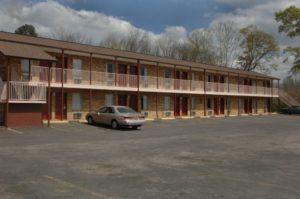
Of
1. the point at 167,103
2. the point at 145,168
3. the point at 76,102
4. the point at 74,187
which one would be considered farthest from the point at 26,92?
the point at 167,103

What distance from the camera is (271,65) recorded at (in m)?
68.6

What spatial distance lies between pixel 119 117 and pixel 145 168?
490 inches

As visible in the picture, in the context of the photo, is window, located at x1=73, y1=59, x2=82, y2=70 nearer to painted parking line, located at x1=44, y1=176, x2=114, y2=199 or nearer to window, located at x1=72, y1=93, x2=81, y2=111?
window, located at x1=72, y1=93, x2=81, y2=111

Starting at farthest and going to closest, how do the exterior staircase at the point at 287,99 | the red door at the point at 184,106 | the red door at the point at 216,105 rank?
1. the exterior staircase at the point at 287,99
2. the red door at the point at 216,105
3. the red door at the point at 184,106

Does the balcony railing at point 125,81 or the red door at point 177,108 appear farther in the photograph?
the red door at point 177,108

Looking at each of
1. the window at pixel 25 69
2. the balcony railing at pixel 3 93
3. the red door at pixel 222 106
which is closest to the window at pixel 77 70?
the window at pixel 25 69

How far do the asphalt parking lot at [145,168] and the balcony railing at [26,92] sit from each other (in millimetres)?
4185

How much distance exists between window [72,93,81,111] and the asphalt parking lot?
1091cm

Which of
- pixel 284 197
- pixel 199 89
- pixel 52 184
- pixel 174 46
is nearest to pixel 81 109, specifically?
pixel 199 89

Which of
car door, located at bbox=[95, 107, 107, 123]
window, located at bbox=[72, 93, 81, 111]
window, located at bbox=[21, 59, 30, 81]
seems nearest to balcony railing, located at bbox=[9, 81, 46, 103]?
window, located at bbox=[21, 59, 30, 81]

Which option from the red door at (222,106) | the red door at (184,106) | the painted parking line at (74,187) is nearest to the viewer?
the painted parking line at (74,187)

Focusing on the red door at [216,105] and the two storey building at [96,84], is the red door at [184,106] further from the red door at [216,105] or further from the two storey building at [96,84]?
the red door at [216,105]

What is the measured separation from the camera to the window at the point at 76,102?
28.6 m

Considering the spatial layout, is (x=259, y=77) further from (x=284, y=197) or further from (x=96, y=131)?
(x=284, y=197)
